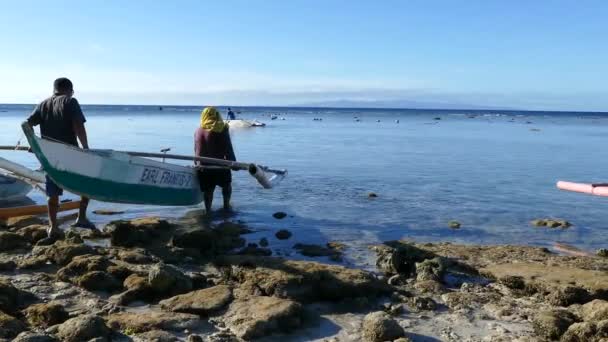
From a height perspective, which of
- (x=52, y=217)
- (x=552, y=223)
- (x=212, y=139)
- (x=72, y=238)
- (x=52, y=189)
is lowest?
(x=552, y=223)

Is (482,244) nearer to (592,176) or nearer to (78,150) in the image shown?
(78,150)

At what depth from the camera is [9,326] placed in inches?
180

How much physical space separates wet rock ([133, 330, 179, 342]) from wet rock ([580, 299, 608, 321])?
3.59 metres

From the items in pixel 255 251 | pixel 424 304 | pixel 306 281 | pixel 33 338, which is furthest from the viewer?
pixel 255 251

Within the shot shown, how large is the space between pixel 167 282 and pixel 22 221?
5.04 m

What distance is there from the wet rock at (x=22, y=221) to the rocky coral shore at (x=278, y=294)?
1426 mm

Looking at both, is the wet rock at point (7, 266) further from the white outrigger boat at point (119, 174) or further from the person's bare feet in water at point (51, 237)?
the white outrigger boat at point (119, 174)

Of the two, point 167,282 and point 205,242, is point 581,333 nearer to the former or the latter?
point 167,282

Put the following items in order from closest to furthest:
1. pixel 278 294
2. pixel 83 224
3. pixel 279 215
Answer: pixel 278 294 → pixel 83 224 → pixel 279 215

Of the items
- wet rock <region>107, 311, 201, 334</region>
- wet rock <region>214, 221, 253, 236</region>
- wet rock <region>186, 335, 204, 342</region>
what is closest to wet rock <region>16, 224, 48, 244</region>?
wet rock <region>214, 221, 253, 236</region>

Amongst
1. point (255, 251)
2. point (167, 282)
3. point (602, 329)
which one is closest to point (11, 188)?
point (255, 251)

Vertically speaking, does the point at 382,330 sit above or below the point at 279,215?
above

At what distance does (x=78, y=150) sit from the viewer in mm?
8031

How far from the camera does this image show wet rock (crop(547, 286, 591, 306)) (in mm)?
5887
